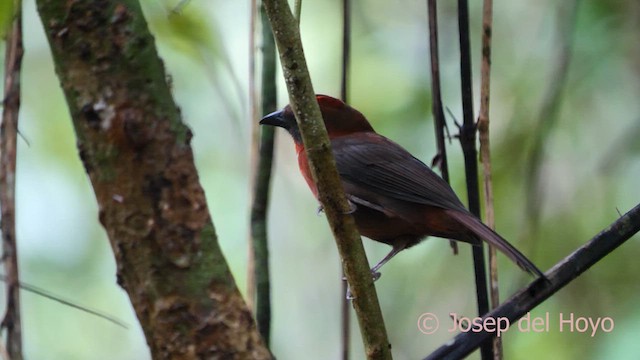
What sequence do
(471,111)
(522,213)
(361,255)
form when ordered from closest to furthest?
(361,255) < (471,111) < (522,213)

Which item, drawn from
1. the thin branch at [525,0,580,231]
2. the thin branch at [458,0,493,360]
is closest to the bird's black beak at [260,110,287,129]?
the thin branch at [458,0,493,360]

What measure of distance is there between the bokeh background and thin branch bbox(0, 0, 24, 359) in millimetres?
944

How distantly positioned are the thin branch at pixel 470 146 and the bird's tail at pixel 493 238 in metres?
0.09

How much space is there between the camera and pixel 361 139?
135 inches

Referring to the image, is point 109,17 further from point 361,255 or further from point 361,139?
point 361,139

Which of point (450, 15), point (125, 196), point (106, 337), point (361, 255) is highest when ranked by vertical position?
point (450, 15)

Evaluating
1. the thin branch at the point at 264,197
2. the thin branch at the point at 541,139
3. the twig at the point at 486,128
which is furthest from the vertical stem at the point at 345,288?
the thin branch at the point at 541,139

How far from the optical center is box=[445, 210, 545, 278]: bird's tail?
2.28 metres

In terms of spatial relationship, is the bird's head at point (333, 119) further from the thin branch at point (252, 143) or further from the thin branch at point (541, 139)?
the thin branch at point (541, 139)

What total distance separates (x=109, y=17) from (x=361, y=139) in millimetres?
1479

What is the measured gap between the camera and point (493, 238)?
2.59m

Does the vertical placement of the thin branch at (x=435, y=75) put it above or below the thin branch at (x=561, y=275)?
above

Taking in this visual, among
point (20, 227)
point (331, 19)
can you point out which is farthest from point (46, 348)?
point (331, 19)

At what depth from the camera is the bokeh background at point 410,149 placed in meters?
4.06
